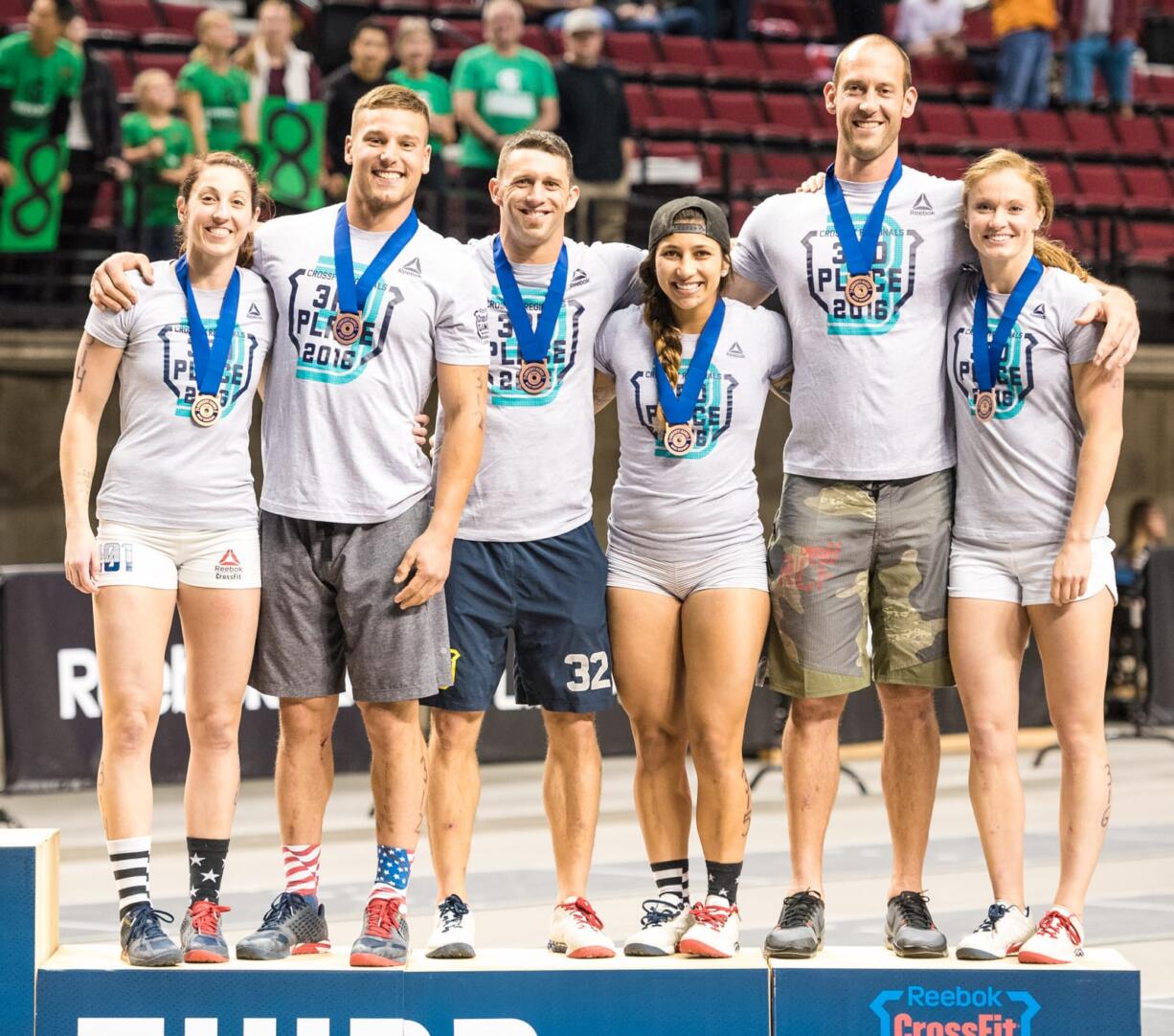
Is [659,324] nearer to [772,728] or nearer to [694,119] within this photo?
[772,728]

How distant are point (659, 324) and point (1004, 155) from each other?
1.03 m

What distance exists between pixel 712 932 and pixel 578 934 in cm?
35

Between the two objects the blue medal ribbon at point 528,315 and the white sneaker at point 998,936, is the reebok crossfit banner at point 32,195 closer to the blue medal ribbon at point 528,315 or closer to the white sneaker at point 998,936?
the blue medal ribbon at point 528,315

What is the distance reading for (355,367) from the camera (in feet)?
15.6

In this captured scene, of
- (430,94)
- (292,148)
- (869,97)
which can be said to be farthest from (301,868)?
(430,94)

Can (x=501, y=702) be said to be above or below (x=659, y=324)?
below

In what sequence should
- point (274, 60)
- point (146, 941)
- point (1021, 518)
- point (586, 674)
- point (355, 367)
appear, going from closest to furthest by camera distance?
1. point (146, 941)
2. point (355, 367)
3. point (1021, 518)
4. point (586, 674)
5. point (274, 60)

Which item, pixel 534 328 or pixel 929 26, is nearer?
pixel 534 328

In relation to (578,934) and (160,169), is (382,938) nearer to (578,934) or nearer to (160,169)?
(578,934)

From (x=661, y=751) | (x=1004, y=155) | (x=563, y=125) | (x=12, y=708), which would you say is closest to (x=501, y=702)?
(x=12, y=708)

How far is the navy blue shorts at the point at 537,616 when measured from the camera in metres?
4.96

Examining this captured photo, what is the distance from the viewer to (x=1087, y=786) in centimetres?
488

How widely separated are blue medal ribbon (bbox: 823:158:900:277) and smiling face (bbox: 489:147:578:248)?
0.73 m

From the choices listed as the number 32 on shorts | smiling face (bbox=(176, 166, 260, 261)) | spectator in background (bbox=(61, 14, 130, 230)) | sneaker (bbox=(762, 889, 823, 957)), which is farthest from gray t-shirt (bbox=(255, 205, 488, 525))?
spectator in background (bbox=(61, 14, 130, 230))
